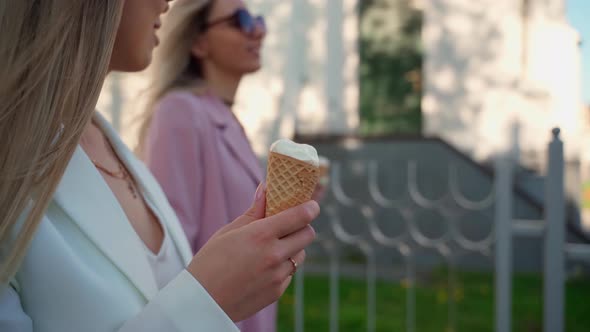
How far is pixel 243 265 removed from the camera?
0.97 metres

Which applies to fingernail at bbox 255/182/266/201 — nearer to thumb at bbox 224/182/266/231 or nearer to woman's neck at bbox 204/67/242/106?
thumb at bbox 224/182/266/231

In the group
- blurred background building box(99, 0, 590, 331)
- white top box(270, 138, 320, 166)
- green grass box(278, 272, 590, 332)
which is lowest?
green grass box(278, 272, 590, 332)

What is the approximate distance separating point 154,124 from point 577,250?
6.45 feet

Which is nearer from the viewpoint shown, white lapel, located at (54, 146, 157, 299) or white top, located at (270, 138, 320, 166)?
white lapel, located at (54, 146, 157, 299)

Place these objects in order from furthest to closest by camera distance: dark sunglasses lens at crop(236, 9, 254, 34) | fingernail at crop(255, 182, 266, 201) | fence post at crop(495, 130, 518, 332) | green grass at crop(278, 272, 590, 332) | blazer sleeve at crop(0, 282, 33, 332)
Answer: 1. green grass at crop(278, 272, 590, 332)
2. fence post at crop(495, 130, 518, 332)
3. dark sunglasses lens at crop(236, 9, 254, 34)
4. fingernail at crop(255, 182, 266, 201)
5. blazer sleeve at crop(0, 282, 33, 332)

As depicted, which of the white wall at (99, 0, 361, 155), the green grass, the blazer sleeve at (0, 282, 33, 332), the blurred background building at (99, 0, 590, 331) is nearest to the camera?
the blazer sleeve at (0, 282, 33, 332)

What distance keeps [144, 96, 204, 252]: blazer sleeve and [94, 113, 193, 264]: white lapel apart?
60cm

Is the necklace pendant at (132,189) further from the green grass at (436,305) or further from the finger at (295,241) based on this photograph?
the green grass at (436,305)

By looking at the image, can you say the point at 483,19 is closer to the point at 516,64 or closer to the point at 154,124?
the point at 516,64

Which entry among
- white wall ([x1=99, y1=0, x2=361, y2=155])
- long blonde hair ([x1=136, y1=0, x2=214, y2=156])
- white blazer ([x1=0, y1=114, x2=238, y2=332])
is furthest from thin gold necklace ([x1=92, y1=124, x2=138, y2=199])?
white wall ([x1=99, y1=0, x2=361, y2=155])

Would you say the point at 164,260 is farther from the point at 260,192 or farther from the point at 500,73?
the point at 500,73

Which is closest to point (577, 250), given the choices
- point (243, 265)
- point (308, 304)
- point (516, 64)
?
point (243, 265)

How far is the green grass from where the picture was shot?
485cm

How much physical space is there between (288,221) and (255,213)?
0.11 meters
